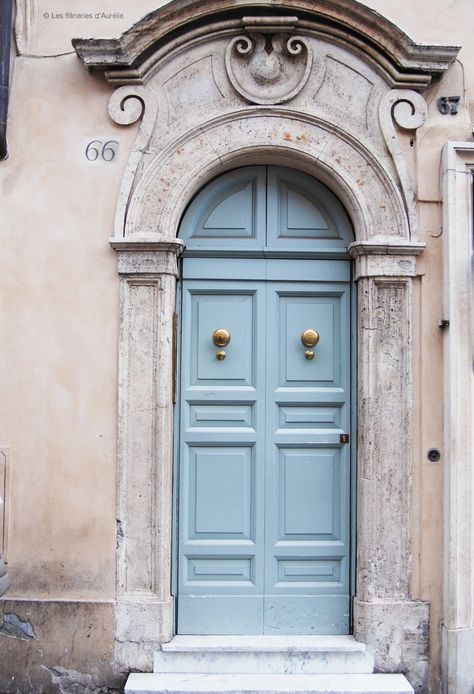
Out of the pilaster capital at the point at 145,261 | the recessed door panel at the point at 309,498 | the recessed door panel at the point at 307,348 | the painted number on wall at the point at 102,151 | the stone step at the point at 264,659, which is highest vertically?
A: the painted number on wall at the point at 102,151

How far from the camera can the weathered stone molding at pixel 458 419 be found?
14.0 feet

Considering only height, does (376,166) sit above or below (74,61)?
below

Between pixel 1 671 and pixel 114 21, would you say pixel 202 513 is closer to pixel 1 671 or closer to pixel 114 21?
pixel 1 671

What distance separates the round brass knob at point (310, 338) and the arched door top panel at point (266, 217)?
0.49m

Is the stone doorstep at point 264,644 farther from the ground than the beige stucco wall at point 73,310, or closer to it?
closer to it

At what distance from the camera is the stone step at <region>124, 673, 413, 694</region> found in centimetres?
412

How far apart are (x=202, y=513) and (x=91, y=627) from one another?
0.92 m

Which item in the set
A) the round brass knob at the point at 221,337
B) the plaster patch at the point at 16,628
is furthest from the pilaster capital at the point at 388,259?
the plaster patch at the point at 16,628

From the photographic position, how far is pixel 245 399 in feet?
15.1

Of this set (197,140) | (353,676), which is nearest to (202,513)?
(353,676)

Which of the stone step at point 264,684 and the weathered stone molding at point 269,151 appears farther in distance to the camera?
the weathered stone molding at point 269,151

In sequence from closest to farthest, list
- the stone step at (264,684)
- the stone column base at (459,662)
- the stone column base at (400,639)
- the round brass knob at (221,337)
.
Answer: the stone step at (264,684) < the stone column base at (459,662) < the stone column base at (400,639) < the round brass knob at (221,337)

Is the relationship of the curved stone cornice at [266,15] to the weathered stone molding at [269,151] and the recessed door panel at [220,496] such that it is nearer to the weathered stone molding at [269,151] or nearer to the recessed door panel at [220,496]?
the weathered stone molding at [269,151]

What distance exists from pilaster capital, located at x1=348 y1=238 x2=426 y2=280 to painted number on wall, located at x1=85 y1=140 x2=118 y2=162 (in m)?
1.56
